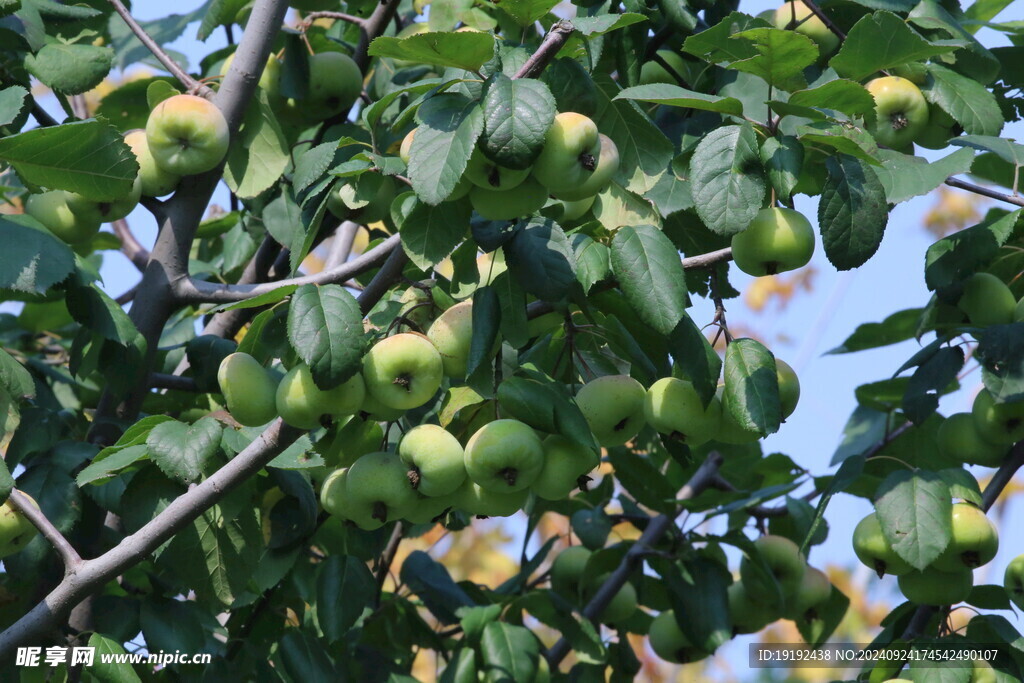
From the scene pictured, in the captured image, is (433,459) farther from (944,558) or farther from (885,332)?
(885,332)

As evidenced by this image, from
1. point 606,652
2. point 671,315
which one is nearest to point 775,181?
point 671,315

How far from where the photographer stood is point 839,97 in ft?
A: 5.44

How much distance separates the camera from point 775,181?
163 cm

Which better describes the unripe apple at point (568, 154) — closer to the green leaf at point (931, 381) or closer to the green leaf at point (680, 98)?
the green leaf at point (680, 98)

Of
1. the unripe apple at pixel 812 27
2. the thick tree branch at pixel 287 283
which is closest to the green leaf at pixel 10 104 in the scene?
the thick tree branch at pixel 287 283

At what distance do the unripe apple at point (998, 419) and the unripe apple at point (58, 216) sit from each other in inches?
78.2

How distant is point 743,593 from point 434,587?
2.89 ft

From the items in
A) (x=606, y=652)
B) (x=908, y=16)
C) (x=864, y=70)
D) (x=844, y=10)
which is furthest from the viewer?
(x=606, y=652)

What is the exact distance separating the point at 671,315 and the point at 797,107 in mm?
381

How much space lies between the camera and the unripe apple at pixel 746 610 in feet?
9.84

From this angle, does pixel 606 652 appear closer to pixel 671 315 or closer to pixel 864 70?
pixel 671 315

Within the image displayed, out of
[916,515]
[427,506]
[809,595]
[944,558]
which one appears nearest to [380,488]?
[427,506]

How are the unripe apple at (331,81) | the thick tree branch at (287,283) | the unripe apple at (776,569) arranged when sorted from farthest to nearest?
the unripe apple at (776,569) → the unripe apple at (331,81) → the thick tree branch at (287,283)

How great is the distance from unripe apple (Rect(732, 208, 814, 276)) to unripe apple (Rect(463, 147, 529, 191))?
0.38 m
